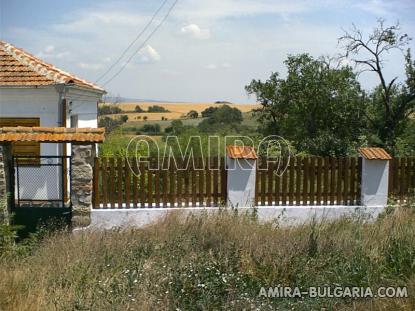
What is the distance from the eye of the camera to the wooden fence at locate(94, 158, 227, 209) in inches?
364

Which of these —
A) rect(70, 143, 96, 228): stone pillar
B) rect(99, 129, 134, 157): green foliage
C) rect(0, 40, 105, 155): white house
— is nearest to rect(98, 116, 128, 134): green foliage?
rect(99, 129, 134, 157): green foliage

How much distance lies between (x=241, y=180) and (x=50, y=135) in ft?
12.8

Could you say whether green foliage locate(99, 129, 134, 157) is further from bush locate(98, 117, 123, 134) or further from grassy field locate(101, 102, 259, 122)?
grassy field locate(101, 102, 259, 122)

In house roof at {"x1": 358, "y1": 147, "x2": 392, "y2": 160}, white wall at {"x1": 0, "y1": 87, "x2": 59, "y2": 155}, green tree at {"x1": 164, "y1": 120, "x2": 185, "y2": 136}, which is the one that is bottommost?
house roof at {"x1": 358, "y1": 147, "x2": 392, "y2": 160}

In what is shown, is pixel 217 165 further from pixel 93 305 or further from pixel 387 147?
pixel 387 147

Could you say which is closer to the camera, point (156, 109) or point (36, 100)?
point (36, 100)

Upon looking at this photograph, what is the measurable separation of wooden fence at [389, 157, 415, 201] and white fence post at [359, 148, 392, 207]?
1.02 feet

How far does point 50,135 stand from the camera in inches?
348

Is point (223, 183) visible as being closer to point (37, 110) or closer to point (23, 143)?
point (37, 110)

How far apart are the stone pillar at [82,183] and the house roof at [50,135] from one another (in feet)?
0.53

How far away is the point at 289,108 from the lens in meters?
17.6

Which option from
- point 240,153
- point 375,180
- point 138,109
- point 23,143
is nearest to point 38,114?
point 23,143

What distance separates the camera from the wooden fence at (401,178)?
33.3 ft

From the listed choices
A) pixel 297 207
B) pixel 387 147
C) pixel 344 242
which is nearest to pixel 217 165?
pixel 297 207
